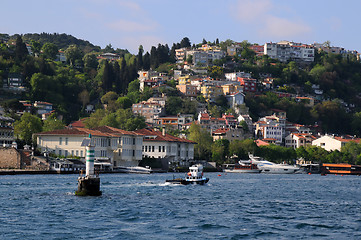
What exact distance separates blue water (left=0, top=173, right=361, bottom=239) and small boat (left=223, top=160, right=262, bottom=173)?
201 feet

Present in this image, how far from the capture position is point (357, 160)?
12862 centimetres

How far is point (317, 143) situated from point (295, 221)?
112 meters

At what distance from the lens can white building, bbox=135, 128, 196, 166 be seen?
99438 millimetres

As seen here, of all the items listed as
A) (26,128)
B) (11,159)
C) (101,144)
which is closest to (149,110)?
(26,128)

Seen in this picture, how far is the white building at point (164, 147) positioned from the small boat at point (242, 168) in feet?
25.7

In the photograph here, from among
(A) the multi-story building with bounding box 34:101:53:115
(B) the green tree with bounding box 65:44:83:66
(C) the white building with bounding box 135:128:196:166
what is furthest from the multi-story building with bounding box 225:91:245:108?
(C) the white building with bounding box 135:128:196:166

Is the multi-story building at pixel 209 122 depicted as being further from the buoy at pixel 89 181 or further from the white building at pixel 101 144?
the buoy at pixel 89 181

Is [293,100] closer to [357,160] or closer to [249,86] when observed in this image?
[249,86]

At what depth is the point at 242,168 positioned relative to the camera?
11006cm

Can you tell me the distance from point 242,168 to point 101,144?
29849 mm

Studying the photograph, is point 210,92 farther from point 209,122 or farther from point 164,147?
point 164,147

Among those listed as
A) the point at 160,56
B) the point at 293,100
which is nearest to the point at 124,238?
the point at 293,100

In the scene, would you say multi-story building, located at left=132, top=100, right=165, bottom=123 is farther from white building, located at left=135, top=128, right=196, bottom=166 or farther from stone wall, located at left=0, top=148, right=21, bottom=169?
stone wall, located at left=0, top=148, right=21, bottom=169

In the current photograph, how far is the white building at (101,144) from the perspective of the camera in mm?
84375
